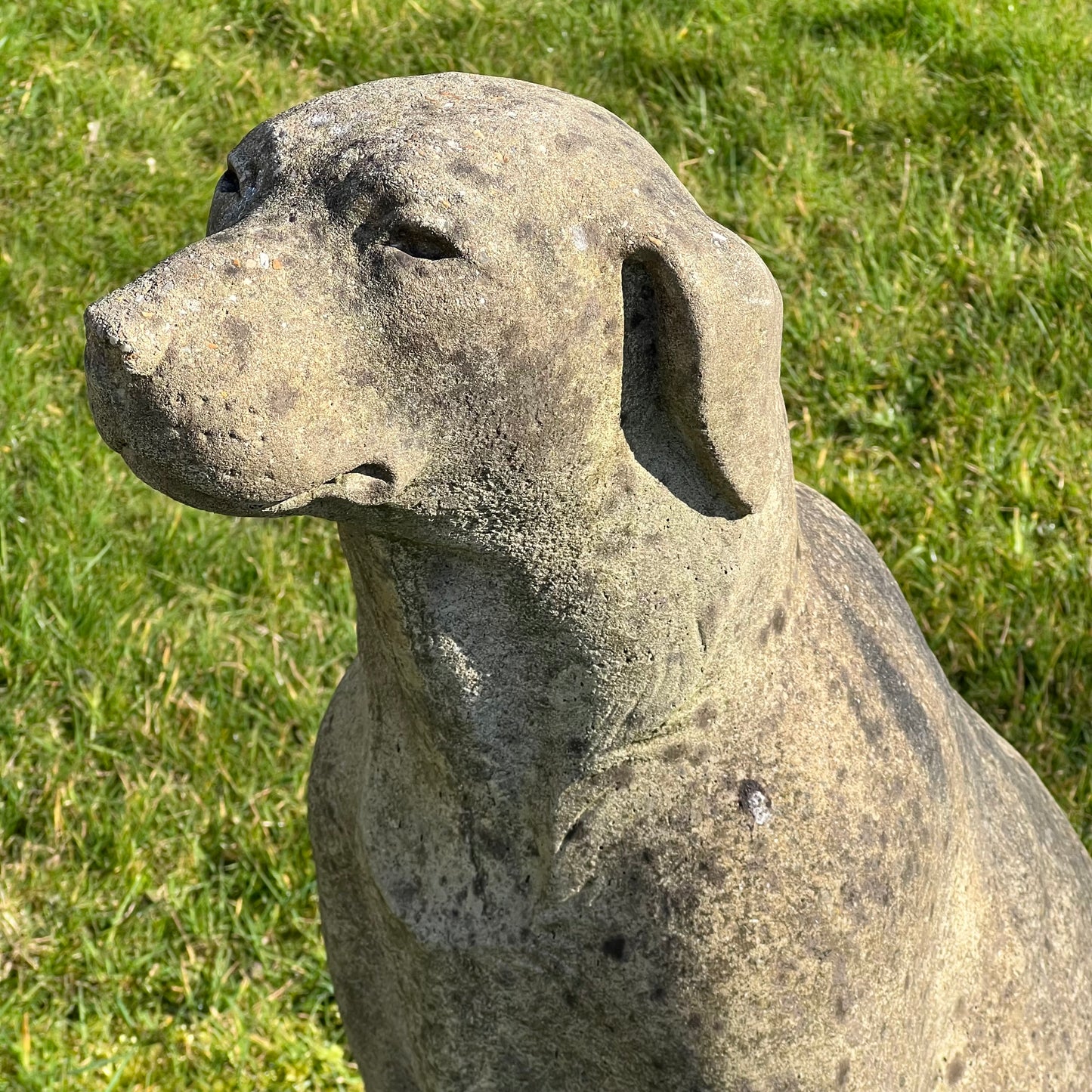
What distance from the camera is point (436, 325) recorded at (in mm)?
1123

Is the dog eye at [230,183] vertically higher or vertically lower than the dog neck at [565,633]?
higher

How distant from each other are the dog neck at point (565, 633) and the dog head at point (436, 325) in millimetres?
54

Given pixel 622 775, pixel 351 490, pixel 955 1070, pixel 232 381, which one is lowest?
pixel 955 1070

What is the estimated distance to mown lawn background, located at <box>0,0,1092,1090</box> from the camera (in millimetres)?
2791

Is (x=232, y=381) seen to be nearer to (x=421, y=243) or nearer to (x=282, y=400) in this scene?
(x=282, y=400)

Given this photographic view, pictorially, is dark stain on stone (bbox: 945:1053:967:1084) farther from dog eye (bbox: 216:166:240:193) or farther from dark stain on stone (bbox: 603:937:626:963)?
dog eye (bbox: 216:166:240:193)

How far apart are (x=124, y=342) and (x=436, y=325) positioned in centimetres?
20

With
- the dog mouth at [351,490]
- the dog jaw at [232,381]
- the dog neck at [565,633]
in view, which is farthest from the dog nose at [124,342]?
the dog neck at [565,633]

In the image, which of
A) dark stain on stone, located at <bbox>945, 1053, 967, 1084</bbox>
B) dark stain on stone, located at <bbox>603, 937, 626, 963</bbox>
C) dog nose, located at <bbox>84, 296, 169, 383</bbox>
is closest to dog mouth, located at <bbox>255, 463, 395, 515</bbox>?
dog nose, located at <bbox>84, 296, 169, 383</bbox>

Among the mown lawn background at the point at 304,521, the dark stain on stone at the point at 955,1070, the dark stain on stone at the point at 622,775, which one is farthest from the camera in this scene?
the mown lawn background at the point at 304,521

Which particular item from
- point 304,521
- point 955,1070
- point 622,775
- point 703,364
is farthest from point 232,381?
point 304,521

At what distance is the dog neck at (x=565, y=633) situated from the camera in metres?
1.26

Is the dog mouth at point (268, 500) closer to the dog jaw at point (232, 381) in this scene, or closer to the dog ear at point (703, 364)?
the dog jaw at point (232, 381)

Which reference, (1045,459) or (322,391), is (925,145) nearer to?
(1045,459)
